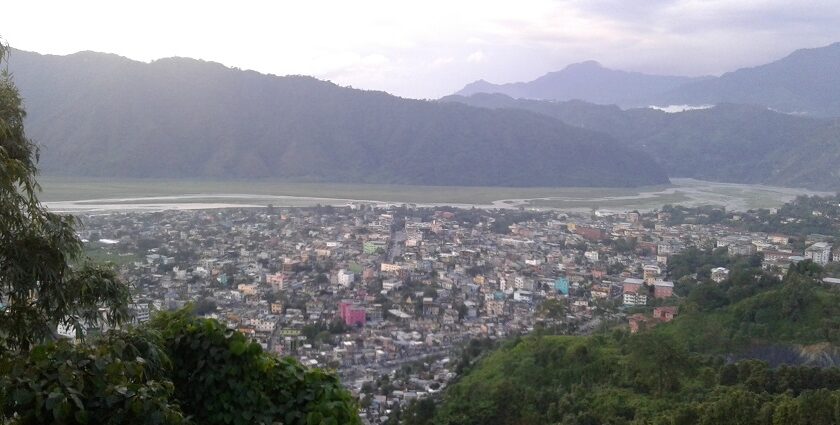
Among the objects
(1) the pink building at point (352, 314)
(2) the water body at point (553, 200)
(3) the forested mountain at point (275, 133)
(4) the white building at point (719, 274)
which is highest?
(3) the forested mountain at point (275, 133)

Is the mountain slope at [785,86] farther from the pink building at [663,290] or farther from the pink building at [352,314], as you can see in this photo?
the pink building at [352,314]

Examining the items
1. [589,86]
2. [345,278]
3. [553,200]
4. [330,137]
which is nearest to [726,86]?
[589,86]

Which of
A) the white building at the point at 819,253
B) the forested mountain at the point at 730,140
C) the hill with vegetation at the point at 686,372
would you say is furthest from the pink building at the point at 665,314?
the forested mountain at the point at 730,140

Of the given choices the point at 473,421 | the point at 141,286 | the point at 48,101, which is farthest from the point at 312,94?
the point at 473,421

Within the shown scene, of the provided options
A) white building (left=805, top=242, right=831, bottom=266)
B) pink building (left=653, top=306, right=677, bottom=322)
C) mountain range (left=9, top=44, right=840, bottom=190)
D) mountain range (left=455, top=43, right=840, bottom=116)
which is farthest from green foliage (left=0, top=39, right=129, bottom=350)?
mountain range (left=455, top=43, right=840, bottom=116)

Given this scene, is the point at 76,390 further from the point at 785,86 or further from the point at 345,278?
the point at 785,86

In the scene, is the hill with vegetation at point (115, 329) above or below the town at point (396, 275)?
above

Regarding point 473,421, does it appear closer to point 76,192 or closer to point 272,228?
point 272,228
